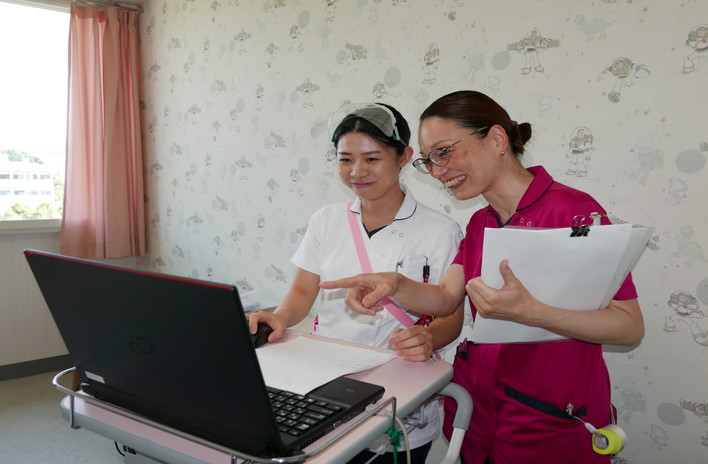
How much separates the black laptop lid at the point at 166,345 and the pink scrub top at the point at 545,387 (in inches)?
26.7

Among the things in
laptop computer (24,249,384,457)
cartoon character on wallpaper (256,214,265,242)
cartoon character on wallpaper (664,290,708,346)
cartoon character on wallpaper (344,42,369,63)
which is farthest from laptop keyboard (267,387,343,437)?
cartoon character on wallpaper (256,214,265,242)

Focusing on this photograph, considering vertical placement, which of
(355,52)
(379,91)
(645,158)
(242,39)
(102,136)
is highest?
(242,39)

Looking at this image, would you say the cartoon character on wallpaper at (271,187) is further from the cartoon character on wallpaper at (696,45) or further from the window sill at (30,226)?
the cartoon character on wallpaper at (696,45)

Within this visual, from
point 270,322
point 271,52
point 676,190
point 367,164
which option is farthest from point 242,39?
point 676,190

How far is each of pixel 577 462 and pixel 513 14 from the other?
5.12 ft

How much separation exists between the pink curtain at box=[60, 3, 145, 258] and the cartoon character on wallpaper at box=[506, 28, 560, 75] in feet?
10.1

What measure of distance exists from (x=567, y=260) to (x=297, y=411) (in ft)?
1.72

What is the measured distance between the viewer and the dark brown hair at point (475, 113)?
48.2 inches

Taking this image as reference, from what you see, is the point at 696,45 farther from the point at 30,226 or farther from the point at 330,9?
the point at 30,226

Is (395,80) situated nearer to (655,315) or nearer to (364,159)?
(364,159)

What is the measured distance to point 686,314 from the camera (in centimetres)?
161

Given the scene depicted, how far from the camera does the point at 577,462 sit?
1.13 metres

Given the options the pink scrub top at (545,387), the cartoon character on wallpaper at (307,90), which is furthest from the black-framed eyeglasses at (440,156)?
the cartoon character on wallpaper at (307,90)

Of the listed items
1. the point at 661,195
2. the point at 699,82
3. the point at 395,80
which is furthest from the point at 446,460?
the point at 395,80
